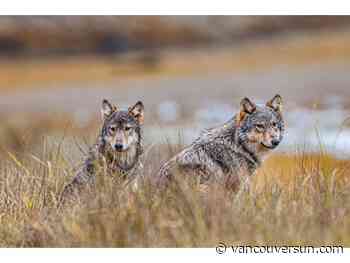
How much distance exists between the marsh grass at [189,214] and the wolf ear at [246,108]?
803 millimetres

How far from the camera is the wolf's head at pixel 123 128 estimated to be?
31.2 feet

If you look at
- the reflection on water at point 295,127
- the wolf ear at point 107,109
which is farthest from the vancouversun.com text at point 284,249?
the wolf ear at point 107,109

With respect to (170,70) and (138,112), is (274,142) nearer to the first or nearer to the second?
(138,112)

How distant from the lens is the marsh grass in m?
8.32

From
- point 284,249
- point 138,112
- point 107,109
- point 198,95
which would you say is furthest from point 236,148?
point 198,95

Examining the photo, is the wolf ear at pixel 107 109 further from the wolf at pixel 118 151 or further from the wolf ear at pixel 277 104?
the wolf ear at pixel 277 104

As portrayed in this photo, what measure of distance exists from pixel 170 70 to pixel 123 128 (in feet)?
37.5

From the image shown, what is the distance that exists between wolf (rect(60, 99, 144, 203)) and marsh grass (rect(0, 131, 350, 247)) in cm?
22

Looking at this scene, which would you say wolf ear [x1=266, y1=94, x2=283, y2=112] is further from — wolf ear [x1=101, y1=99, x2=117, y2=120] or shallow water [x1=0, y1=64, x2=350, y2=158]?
shallow water [x1=0, y1=64, x2=350, y2=158]

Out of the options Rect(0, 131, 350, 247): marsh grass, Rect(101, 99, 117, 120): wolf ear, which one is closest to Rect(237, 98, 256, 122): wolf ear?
Rect(0, 131, 350, 247): marsh grass

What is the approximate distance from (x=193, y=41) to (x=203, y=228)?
1083 centimetres

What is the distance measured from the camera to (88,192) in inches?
357
